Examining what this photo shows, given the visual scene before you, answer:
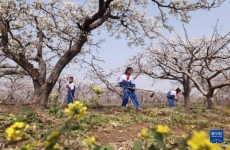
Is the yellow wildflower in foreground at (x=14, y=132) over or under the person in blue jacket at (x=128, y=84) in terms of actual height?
under

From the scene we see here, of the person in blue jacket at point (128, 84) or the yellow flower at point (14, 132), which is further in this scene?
the person in blue jacket at point (128, 84)

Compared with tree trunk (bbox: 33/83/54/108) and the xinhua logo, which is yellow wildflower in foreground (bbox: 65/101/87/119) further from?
tree trunk (bbox: 33/83/54/108)

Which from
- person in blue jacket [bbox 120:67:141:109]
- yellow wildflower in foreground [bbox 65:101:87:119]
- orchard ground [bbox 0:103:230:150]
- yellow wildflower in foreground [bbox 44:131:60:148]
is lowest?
orchard ground [bbox 0:103:230:150]

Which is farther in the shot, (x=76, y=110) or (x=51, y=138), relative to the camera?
(x=76, y=110)

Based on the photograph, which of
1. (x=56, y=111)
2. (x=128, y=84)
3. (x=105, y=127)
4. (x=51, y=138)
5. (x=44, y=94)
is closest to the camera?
(x=51, y=138)

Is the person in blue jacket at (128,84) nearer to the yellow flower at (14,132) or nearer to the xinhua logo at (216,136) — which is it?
the xinhua logo at (216,136)

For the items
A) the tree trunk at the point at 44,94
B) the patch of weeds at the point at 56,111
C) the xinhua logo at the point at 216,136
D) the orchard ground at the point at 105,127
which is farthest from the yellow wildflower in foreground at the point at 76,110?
the tree trunk at the point at 44,94

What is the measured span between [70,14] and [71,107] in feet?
30.7

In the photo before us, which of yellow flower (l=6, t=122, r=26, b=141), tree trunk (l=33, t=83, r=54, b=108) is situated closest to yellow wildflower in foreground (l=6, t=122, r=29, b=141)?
yellow flower (l=6, t=122, r=26, b=141)

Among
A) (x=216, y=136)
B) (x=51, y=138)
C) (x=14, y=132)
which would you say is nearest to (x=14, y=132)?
(x=14, y=132)

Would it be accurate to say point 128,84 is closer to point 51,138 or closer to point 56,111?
point 56,111

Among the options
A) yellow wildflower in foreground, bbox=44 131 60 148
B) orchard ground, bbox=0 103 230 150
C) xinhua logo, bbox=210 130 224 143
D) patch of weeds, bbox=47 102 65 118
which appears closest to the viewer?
yellow wildflower in foreground, bbox=44 131 60 148

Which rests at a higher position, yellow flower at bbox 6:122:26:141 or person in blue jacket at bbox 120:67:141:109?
person in blue jacket at bbox 120:67:141:109

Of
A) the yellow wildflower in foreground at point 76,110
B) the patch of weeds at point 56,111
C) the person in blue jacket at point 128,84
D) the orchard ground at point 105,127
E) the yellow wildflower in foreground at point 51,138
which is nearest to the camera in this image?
the yellow wildflower in foreground at point 51,138
